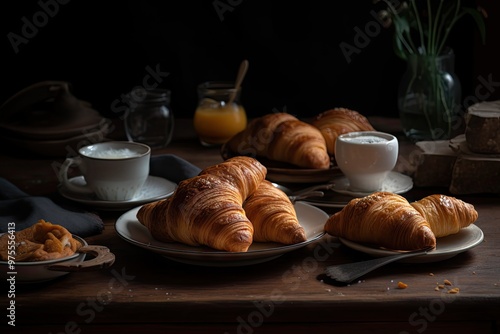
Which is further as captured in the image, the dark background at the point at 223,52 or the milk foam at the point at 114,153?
the dark background at the point at 223,52

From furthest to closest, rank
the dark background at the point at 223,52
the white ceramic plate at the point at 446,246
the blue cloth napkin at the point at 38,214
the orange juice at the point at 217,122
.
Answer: the dark background at the point at 223,52
the orange juice at the point at 217,122
the blue cloth napkin at the point at 38,214
the white ceramic plate at the point at 446,246

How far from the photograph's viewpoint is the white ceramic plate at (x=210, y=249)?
3.96 feet

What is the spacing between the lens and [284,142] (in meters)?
1.76

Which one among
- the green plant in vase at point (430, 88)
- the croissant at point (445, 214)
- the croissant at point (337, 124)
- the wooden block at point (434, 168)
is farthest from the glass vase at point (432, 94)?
the croissant at point (445, 214)

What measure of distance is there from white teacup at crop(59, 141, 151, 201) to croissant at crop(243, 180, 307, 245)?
29 cm

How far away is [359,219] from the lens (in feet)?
4.15

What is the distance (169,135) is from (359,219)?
0.95 meters

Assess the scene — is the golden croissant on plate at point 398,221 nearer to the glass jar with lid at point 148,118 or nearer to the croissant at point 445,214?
the croissant at point 445,214

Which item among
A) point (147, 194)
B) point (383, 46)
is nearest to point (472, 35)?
point (383, 46)

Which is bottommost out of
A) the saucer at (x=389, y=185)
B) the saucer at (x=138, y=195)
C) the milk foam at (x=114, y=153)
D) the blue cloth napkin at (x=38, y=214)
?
the saucer at (x=389, y=185)

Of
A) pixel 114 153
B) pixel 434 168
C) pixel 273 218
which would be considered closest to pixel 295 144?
pixel 434 168

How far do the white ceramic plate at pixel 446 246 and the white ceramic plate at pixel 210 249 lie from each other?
78 millimetres

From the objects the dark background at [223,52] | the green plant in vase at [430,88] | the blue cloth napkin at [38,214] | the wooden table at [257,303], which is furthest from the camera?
the dark background at [223,52]

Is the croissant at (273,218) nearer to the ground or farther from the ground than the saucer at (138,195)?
farther from the ground
